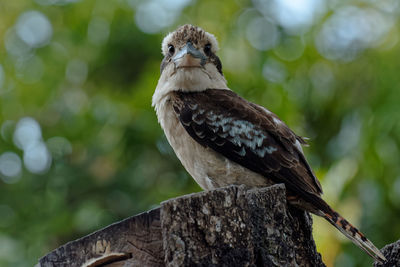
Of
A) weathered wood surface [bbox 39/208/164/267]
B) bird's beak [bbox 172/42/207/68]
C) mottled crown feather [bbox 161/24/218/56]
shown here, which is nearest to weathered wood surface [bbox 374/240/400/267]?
weathered wood surface [bbox 39/208/164/267]

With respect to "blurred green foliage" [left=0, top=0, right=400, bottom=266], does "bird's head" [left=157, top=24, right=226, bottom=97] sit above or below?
below

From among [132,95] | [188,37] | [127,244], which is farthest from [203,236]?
[132,95]

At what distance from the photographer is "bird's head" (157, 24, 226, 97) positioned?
4.93m

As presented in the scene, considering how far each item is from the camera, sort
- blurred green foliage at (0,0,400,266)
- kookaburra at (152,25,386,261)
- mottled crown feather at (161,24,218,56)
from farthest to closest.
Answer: blurred green foliage at (0,0,400,266)
mottled crown feather at (161,24,218,56)
kookaburra at (152,25,386,261)

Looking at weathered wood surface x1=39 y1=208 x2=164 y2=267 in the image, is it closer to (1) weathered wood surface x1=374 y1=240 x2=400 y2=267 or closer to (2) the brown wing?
(2) the brown wing

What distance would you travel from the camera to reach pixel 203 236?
2.99 meters

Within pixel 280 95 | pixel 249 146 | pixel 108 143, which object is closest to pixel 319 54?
pixel 280 95

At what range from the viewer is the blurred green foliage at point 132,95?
754cm

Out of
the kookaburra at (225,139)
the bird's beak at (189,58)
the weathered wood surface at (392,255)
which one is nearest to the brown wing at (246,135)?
the kookaburra at (225,139)

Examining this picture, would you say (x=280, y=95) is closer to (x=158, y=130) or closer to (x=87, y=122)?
(x=158, y=130)

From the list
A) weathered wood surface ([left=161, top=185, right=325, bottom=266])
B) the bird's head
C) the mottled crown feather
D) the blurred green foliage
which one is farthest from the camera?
the blurred green foliage

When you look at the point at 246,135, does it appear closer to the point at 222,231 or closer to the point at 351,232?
the point at 351,232

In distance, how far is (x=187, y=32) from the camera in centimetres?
516

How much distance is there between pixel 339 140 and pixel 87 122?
10.1 ft
